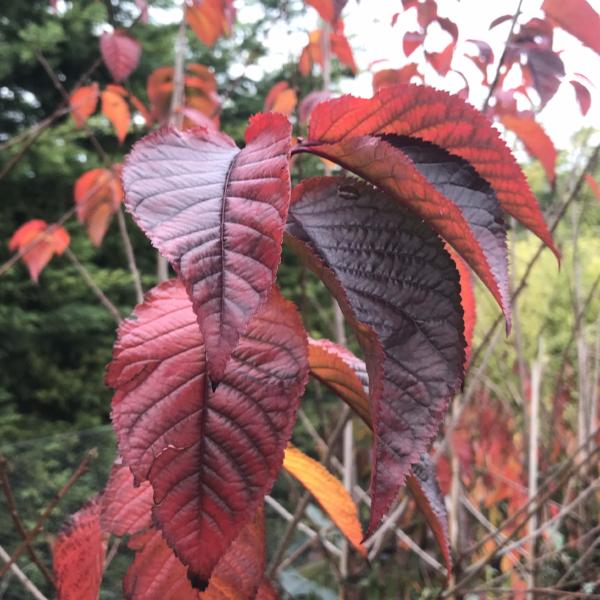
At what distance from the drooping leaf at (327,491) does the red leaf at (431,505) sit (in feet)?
0.30

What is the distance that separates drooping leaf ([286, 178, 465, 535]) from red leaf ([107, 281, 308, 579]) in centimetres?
5

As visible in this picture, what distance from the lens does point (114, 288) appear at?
179 inches

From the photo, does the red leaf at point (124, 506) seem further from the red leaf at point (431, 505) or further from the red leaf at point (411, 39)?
the red leaf at point (411, 39)

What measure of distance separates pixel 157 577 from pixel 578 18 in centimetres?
73

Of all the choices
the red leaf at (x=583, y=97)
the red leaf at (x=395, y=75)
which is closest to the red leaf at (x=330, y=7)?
the red leaf at (x=395, y=75)

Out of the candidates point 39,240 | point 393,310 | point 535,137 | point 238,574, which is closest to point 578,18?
point 535,137

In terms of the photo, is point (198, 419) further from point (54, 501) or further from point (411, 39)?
point (411, 39)

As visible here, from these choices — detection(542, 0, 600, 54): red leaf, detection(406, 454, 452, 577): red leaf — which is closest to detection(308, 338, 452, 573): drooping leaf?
detection(406, 454, 452, 577): red leaf

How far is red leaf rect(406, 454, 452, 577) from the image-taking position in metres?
0.43

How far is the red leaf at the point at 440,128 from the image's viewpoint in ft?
1.25

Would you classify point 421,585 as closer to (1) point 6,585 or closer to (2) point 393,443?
(1) point 6,585

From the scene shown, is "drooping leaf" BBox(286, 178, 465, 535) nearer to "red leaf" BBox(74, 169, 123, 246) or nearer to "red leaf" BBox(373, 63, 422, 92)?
"red leaf" BBox(373, 63, 422, 92)

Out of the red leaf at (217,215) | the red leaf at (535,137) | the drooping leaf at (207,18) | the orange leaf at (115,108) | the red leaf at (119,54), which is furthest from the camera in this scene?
the orange leaf at (115,108)

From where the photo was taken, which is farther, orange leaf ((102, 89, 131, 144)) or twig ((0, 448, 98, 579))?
orange leaf ((102, 89, 131, 144))
